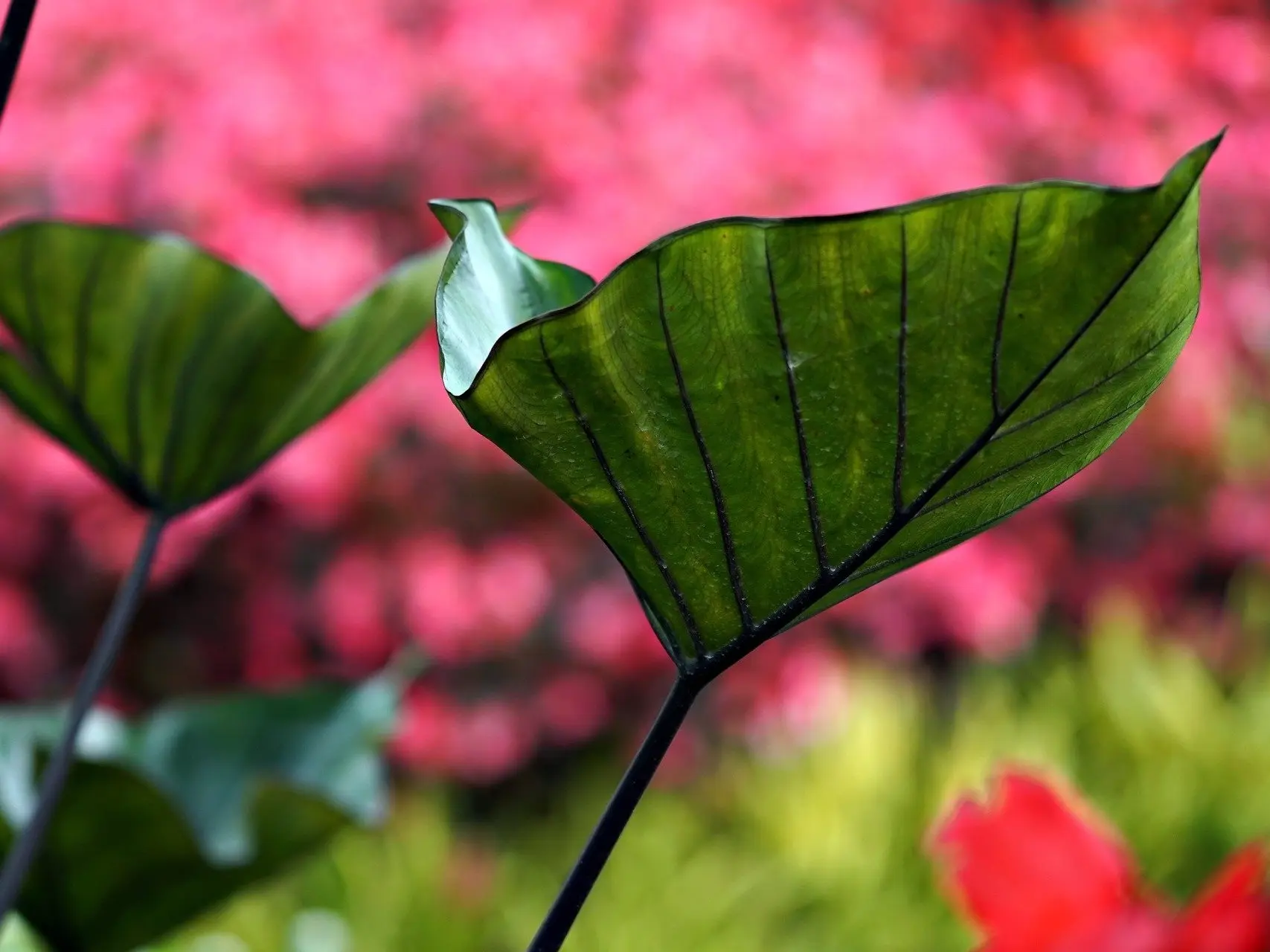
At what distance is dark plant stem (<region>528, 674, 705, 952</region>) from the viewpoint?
28cm

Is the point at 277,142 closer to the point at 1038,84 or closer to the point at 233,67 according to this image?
the point at 233,67

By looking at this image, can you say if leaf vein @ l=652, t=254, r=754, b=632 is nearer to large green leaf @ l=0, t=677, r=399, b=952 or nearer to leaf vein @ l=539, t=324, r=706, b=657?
leaf vein @ l=539, t=324, r=706, b=657

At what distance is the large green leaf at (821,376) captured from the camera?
0.23 m

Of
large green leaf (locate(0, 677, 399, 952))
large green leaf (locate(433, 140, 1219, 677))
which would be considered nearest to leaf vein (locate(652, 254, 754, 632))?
large green leaf (locate(433, 140, 1219, 677))

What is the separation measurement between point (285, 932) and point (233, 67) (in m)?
1.33

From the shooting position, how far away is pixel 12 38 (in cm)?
34

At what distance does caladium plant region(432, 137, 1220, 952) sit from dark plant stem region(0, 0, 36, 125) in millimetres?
140

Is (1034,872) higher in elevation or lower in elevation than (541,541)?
lower

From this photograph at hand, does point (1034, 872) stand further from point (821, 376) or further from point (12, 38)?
point (12, 38)

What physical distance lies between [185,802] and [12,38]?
43cm

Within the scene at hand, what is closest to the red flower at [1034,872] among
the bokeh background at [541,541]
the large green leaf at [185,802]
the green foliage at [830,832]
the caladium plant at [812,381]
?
the caladium plant at [812,381]

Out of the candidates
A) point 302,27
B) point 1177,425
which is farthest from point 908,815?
point 302,27

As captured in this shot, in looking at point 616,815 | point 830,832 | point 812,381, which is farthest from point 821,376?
point 830,832

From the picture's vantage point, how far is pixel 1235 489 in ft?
10.9
